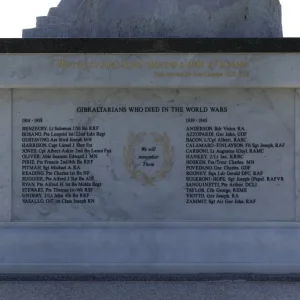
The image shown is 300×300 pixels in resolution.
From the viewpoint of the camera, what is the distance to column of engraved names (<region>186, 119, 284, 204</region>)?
585 cm

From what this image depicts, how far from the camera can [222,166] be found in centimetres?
585

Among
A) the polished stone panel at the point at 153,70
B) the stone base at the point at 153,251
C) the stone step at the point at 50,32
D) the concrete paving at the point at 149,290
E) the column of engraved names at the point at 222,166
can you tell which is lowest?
the concrete paving at the point at 149,290

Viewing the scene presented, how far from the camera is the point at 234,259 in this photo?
575 centimetres

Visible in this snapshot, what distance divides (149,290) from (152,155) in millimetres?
1664

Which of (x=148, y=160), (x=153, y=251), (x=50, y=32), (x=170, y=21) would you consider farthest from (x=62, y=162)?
(x=170, y=21)

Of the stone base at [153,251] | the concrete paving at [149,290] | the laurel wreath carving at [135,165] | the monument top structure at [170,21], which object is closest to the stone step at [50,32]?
the monument top structure at [170,21]

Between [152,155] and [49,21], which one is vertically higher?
[49,21]

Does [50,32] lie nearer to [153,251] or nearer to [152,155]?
[152,155]

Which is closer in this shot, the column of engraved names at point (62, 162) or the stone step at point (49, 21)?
the column of engraved names at point (62, 162)

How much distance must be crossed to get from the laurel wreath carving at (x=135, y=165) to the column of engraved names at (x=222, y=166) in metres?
0.24

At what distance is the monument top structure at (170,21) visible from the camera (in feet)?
20.3

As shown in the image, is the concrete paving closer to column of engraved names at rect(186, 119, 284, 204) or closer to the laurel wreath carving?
column of engraved names at rect(186, 119, 284, 204)

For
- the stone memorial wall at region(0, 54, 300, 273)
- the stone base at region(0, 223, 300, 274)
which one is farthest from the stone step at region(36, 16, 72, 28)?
the stone base at region(0, 223, 300, 274)

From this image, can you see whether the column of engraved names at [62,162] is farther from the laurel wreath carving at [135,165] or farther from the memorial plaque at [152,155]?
the laurel wreath carving at [135,165]
